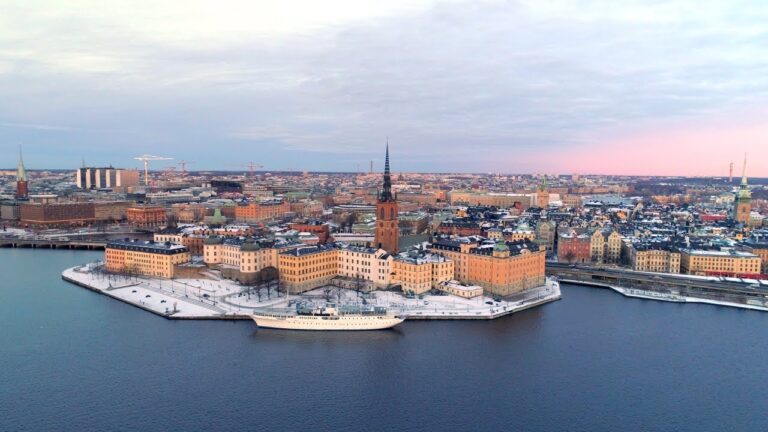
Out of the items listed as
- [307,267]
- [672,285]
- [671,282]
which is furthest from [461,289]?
[671,282]

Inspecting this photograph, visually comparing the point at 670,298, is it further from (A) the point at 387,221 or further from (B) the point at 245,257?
(B) the point at 245,257

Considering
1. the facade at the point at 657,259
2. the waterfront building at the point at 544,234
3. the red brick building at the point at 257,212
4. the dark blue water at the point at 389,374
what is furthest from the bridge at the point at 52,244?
the facade at the point at 657,259

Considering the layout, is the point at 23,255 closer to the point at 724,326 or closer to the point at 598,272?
the point at 598,272

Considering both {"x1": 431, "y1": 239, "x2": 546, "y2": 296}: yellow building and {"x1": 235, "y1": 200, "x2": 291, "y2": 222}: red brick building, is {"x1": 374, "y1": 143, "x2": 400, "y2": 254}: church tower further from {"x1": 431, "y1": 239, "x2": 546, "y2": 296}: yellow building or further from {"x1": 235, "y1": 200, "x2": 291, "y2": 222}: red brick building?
{"x1": 235, "y1": 200, "x2": 291, "y2": 222}: red brick building

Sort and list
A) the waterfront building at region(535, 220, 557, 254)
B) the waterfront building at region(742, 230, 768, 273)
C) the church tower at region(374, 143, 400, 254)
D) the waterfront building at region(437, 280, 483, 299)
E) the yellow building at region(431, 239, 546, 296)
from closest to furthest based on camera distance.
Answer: the waterfront building at region(437, 280, 483, 299) → the yellow building at region(431, 239, 546, 296) → the church tower at region(374, 143, 400, 254) → the waterfront building at region(742, 230, 768, 273) → the waterfront building at region(535, 220, 557, 254)

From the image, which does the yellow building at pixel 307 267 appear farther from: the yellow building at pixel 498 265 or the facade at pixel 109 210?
the facade at pixel 109 210

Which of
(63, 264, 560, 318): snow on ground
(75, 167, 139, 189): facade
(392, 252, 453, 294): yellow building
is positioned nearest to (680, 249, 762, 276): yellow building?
(63, 264, 560, 318): snow on ground
